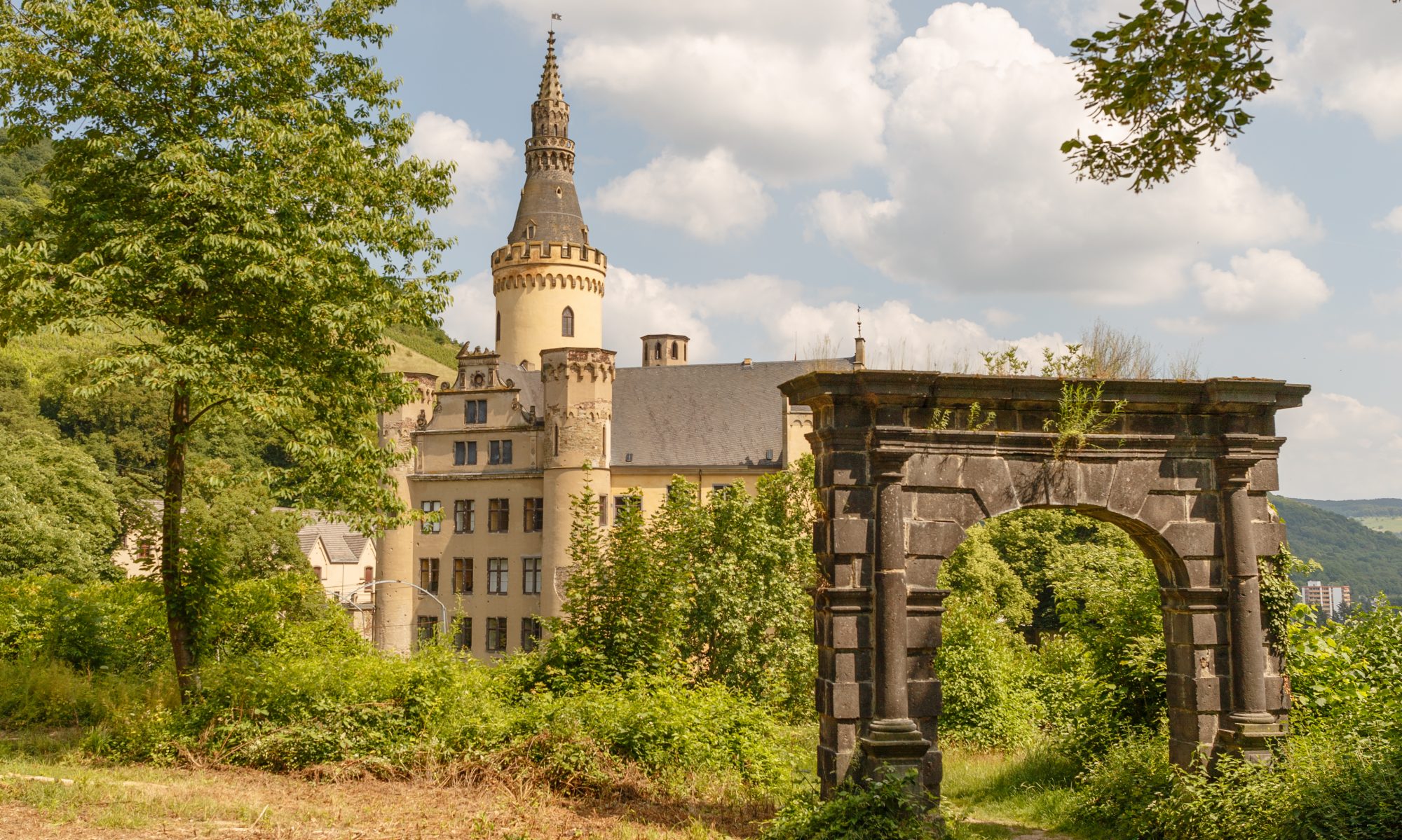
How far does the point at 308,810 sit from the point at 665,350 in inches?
1837

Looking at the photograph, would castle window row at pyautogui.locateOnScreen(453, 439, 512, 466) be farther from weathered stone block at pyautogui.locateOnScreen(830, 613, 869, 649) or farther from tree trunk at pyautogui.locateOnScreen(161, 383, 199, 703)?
weathered stone block at pyautogui.locateOnScreen(830, 613, 869, 649)

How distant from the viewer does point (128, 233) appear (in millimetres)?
12984

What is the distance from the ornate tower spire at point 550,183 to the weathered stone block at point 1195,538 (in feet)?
150

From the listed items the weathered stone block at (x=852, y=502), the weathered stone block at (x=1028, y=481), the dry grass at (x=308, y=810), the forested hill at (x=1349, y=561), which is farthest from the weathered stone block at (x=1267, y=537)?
the forested hill at (x=1349, y=561)

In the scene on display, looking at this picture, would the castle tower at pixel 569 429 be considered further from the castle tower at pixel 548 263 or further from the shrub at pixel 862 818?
the shrub at pixel 862 818

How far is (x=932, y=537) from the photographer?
33.9 ft

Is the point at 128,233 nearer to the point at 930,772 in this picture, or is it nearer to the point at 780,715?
the point at 930,772

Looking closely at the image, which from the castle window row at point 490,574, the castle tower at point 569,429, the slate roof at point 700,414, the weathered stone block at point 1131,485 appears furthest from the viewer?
the slate roof at point 700,414

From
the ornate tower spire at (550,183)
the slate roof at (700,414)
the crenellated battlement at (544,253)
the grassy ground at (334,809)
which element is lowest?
the grassy ground at (334,809)

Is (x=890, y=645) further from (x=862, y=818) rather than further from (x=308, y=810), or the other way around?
(x=308, y=810)

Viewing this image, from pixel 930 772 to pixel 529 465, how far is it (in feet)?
117

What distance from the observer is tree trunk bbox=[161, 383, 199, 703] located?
14.1m

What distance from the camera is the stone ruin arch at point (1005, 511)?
10.1 m

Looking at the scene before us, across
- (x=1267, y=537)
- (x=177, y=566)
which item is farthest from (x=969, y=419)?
(x=177, y=566)
